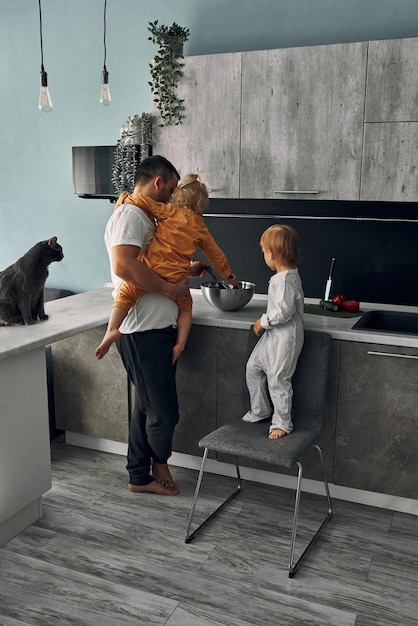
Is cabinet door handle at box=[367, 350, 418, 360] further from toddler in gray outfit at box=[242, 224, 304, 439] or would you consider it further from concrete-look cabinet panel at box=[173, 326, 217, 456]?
concrete-look cabinet panel at box=[173, 326, 217, 456]

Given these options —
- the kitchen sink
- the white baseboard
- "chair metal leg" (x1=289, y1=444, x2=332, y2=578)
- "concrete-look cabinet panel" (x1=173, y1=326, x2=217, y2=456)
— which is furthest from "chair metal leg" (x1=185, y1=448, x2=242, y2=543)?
the kitchen sink

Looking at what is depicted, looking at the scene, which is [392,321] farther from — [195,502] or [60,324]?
Result: [60,324]

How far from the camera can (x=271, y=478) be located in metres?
2.97

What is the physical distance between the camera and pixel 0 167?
395 centimetres

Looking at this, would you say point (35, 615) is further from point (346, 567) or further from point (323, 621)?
point (346, 567)

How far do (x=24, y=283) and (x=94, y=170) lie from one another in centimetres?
97

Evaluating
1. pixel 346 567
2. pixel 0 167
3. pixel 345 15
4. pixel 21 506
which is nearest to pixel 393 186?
pixel 345 15

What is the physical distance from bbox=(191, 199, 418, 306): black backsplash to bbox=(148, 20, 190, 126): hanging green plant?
55 centimetres

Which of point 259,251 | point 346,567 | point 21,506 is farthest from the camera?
point 259,251

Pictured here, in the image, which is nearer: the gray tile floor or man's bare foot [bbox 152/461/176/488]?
the gray tile floor

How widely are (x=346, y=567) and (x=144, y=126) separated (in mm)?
2174

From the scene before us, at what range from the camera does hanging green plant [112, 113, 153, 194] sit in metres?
3.06

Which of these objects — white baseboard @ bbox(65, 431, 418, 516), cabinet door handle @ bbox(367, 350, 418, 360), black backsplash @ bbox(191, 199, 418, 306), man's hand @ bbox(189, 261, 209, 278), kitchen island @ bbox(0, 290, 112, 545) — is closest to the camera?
kitchen island @ bbox(0, 290, 112, 545)

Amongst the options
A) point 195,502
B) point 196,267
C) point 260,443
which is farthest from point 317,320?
point 195,502
